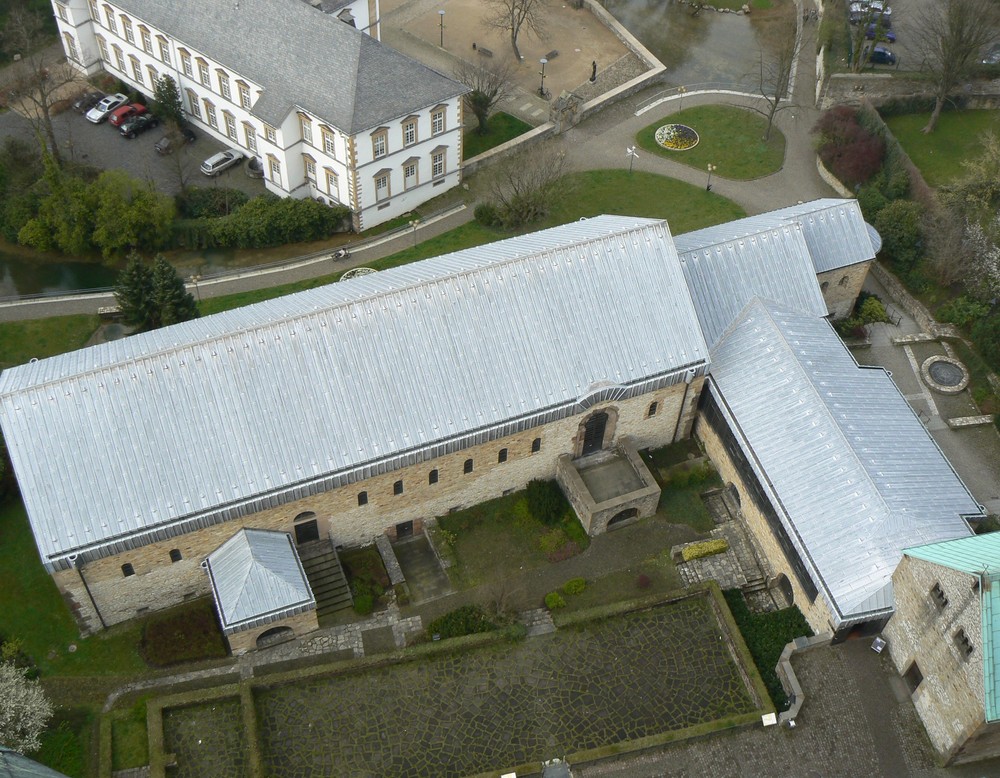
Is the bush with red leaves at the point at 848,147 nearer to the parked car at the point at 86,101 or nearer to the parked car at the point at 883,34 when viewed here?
the parked car at the point at 883,34

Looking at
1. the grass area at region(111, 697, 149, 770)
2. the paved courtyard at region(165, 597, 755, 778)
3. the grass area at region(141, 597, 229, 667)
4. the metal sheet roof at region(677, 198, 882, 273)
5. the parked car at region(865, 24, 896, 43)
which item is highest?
the metal sheet roof at region(677, 198, 882, 273)

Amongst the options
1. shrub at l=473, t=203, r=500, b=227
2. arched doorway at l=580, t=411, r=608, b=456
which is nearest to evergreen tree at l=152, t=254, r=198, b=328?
shrub at l=473, t=203, r=500, b=227

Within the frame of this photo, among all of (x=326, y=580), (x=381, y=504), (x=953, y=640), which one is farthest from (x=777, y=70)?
(x=326, y=580)

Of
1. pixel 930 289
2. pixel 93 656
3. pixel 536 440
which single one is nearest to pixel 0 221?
pixel 93 656

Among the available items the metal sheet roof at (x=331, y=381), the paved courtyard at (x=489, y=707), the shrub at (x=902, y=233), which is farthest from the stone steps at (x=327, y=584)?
the shrub at (x=902, y=233)

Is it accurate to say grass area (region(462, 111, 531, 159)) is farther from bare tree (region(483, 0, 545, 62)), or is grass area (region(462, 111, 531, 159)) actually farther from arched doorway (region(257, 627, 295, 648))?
arched doorway (region(257, 627, 295, 648))
